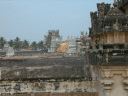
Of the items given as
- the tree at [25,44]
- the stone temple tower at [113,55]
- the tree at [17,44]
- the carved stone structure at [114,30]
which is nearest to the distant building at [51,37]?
the tree at [17,44]

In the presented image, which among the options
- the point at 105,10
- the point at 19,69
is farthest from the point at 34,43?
the point at 105,10

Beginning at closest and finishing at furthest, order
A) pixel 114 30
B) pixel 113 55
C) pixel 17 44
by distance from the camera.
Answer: pixel 113 55, pixel 114 30, pixel 17 44

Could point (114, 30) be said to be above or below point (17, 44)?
below

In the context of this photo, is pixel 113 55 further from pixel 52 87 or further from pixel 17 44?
pixel 17 44

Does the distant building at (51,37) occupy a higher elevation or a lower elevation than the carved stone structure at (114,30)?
higher

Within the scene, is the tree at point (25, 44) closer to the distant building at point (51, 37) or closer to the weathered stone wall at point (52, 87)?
the distant building at point (51, 37)

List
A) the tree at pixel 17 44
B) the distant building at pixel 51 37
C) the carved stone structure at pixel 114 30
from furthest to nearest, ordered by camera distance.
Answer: the tree at pixel 17 44 < the distant building at pixel 51 37 < the carved stone structure at pixel 114 30

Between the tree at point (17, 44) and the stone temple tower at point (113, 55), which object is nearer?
the stone temple tower at point (113, 55)

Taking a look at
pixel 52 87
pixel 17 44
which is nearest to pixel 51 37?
pixel 17 44

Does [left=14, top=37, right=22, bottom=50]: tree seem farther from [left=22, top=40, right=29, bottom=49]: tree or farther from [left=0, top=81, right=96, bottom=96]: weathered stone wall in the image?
[left=0, top=81, right=96, bottom=96]: weathered stone wall

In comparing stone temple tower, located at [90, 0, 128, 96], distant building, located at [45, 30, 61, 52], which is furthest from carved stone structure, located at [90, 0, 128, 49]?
distant building, located at [45, 30, 61, 52]

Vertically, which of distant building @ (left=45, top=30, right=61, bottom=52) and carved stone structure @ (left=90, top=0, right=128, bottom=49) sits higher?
distant building @ (left=45, top=30, right=61, bottom=52)

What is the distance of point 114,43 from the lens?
1200cm

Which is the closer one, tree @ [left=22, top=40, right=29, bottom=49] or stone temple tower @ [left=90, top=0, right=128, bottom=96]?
stone temple tower @ [left=90, top=0, right=128, bottom=96]
